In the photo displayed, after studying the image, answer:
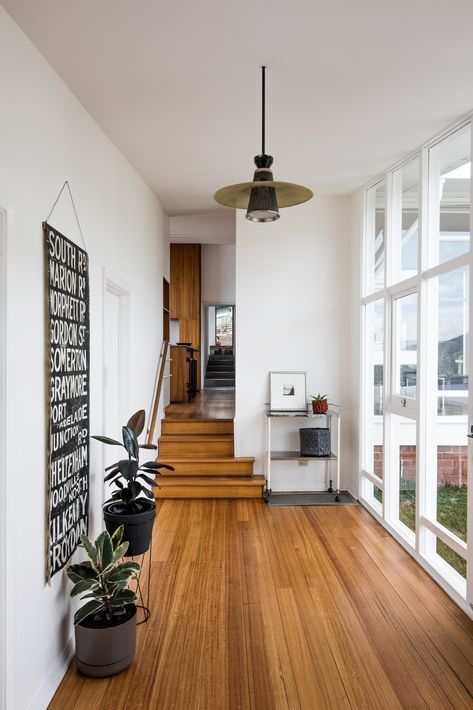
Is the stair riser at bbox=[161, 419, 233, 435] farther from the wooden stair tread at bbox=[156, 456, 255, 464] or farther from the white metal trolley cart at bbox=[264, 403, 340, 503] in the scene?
the white metal trolley cart at bbox=[264, 403, 340, 503]

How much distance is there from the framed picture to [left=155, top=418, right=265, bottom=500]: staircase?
2.24ft

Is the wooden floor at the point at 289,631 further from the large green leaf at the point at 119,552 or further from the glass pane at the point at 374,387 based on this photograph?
the glass pane at the point at 374,387

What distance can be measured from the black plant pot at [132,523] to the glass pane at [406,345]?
2.19 metres

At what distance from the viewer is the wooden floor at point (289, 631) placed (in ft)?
7.73

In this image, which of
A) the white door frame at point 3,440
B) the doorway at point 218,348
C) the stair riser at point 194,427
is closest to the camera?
the white door frame at point 3,440

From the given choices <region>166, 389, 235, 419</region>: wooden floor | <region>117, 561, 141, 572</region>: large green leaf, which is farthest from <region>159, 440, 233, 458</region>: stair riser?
<region>117, 561, 141, 572</region>: large green leaf

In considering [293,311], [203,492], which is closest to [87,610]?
[203,492]

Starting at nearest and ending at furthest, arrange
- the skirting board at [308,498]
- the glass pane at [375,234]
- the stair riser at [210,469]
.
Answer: the glass pane at [375,234], the skirting board at [308,498], the stair riser at [210,469]

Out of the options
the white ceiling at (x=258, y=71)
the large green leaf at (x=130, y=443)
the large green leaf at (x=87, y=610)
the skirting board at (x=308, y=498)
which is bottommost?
the skirting board at (x=308, y=498)

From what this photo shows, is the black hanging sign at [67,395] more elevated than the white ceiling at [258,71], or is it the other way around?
the white ceiling at [258,71]

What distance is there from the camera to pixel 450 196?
11.3 ft

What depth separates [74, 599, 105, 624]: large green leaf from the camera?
2.43m

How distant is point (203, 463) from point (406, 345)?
2463 mm

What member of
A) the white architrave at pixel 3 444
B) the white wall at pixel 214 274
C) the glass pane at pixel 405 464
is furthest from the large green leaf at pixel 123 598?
the white wall at pixel 214 274
